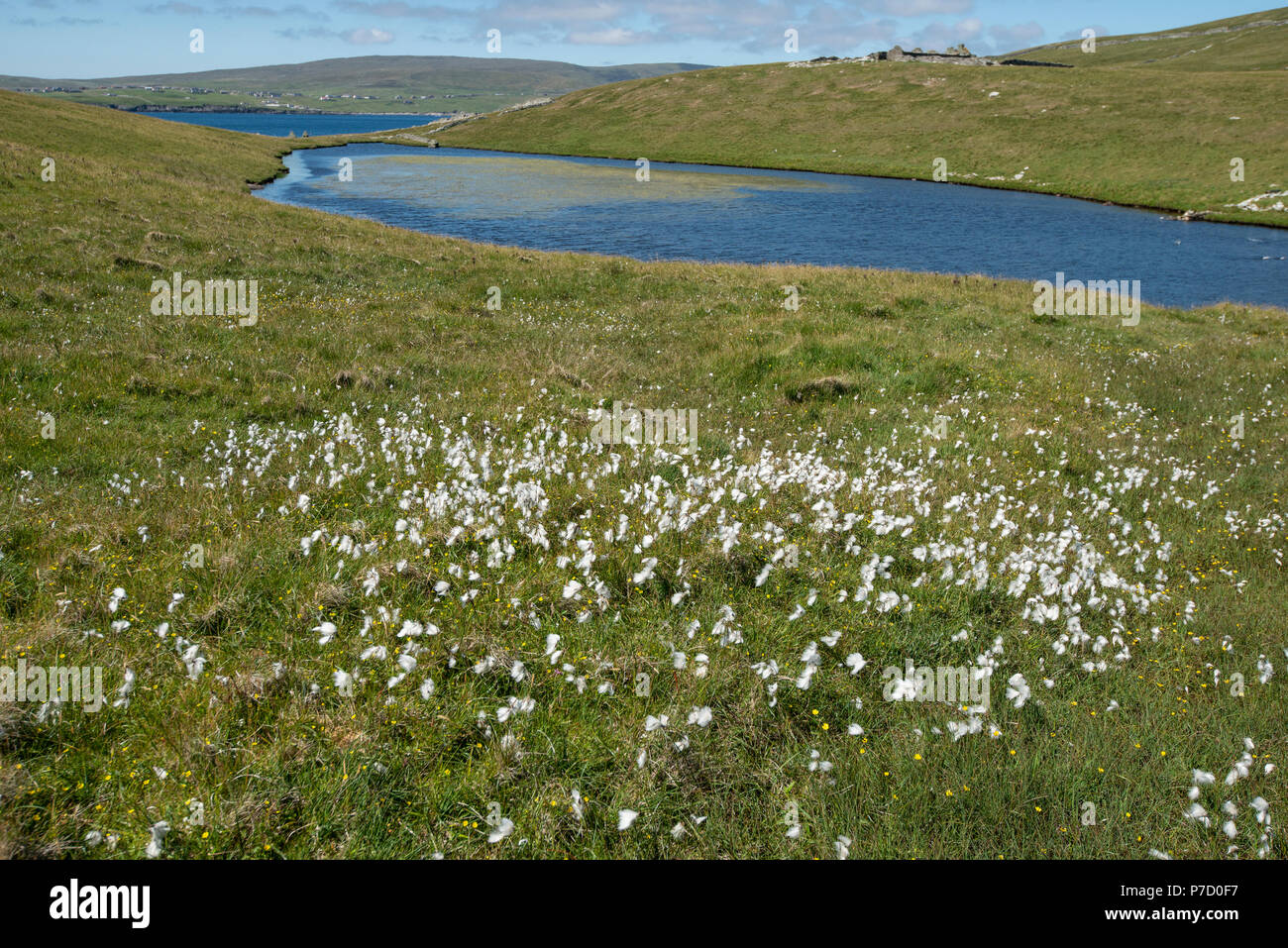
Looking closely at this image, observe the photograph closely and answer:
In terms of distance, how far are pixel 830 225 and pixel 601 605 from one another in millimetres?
50272

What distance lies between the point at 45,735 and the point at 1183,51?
26317cm

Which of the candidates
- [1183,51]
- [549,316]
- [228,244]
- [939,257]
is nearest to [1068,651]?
[549,316]

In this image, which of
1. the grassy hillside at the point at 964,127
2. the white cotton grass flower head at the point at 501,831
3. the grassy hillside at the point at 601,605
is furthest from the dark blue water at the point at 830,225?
the white cotton grass flower head at the point at 501,831

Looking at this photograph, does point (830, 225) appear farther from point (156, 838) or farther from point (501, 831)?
point (156, 838)

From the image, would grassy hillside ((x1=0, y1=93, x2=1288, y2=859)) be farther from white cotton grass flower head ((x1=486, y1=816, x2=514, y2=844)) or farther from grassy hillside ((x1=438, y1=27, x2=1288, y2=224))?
grassy hillside ((x1=438, y1=27, x2=1288, y2=224))

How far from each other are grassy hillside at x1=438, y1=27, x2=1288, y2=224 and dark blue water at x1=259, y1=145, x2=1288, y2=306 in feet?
29.3

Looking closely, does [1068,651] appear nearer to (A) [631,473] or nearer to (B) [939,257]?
(A) [631,473]

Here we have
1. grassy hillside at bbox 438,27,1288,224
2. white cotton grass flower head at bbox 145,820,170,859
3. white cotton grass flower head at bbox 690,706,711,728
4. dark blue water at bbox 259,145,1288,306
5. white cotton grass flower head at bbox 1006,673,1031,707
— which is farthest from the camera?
grassy hillside at bbox 438,27,1288,224

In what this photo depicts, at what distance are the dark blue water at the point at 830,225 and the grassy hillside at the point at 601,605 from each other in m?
25.5

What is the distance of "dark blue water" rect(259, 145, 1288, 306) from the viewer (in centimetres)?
3797

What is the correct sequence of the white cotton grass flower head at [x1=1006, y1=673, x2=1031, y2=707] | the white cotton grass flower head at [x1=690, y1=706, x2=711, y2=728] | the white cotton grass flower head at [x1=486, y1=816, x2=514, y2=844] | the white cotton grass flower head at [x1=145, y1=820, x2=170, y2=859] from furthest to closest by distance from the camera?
the white cotton grass flower head at [x1=1006, y1=673, x2=1031, y2=707] → the white cotton grass flower head at [x1=690, y1=706, x2=711, y2=728] → the white cotton grass flower head at [x1=486, y1=816, x2=514, y2=844] → the white cotton grass flower head at [x1=145, y1=820, x2=170, y2=859]

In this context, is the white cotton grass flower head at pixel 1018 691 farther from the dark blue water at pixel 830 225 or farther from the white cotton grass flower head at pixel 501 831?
the dark blue water at pixel 830 225

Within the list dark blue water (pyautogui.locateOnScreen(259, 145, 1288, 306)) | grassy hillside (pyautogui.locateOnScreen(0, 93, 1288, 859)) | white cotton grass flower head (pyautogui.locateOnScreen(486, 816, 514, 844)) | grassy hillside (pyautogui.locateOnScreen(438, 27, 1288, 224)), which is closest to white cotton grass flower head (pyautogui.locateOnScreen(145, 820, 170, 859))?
grassy hillside (pyautogui.locateOnScreen(0, 93, 1288, 859))

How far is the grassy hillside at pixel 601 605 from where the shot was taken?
164 inches
